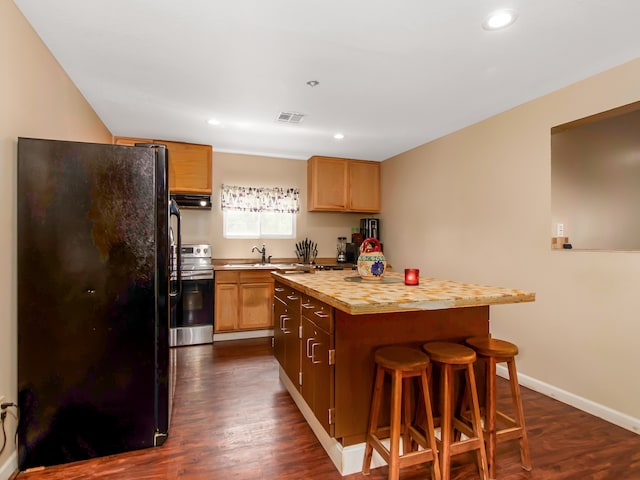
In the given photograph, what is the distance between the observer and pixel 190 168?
4.05 meters

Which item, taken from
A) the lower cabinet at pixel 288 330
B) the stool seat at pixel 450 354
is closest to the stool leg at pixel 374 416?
the stool seat at pixel 450 354

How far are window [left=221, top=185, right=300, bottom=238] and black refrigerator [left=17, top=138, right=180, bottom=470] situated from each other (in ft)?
8.58

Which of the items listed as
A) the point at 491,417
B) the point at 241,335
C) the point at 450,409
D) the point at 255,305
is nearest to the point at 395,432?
the point at 450,409

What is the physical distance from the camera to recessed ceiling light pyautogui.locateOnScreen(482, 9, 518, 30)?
1753 mm

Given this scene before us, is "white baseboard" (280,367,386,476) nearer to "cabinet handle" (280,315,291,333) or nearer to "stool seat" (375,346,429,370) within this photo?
"stool seat" (375,346,429,370)

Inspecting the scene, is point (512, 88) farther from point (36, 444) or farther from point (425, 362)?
point (36, 444)

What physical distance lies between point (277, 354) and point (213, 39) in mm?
2367

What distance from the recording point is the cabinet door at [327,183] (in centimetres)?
466

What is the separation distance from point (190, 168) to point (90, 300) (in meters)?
2.52

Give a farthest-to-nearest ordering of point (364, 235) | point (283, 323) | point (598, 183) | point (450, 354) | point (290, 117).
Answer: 1. point (364, 235)
2. point (290, 117)
3. point (598, 183)
4. point (283, 323)
5. point (450, 354)

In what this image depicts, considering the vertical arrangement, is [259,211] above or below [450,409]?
above

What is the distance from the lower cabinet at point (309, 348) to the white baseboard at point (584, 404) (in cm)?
192

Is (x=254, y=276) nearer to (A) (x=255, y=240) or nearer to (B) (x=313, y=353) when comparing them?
(A) (x=255, y=240)

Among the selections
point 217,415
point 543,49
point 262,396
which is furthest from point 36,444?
point 543,49
